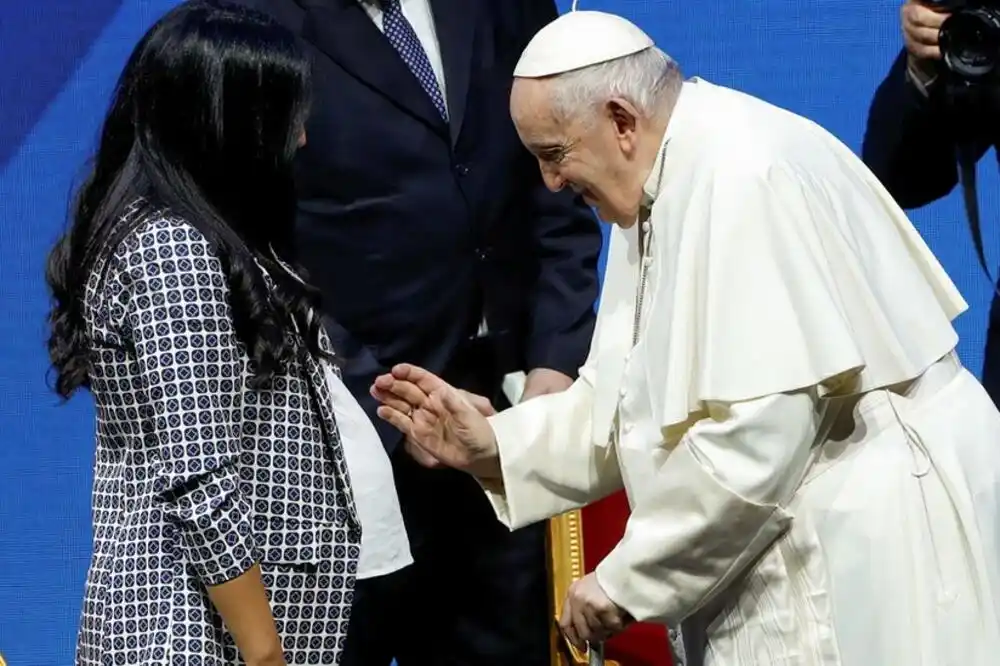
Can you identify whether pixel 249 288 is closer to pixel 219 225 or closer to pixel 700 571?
pixel 219 225

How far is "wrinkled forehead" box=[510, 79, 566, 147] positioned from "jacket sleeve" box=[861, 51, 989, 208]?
24.9 inches

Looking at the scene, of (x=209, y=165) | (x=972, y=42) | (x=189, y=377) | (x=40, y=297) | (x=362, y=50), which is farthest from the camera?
(x=40, y=297)

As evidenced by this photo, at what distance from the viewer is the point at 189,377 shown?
192cm

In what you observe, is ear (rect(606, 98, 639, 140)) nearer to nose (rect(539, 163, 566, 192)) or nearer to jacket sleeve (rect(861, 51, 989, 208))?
nose (rect(539, 163, 566, 192))

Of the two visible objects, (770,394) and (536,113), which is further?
(536,113)

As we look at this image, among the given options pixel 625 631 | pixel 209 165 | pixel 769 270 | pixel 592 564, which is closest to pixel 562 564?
pixel 592 564

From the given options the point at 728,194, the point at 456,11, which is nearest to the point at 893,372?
the point at 728,194

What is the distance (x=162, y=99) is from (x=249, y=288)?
0.83ft

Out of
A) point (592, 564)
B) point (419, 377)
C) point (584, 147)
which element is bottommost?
point (592, 564)

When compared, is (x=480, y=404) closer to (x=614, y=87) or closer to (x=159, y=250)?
(x=614, y=87)

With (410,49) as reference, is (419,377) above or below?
below

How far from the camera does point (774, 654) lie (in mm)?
2074

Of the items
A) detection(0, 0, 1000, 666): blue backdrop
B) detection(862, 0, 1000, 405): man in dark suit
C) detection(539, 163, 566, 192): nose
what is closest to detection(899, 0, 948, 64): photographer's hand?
detection(862, 0, 1000, 405): man in dark suit

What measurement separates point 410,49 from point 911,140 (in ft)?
2.54
